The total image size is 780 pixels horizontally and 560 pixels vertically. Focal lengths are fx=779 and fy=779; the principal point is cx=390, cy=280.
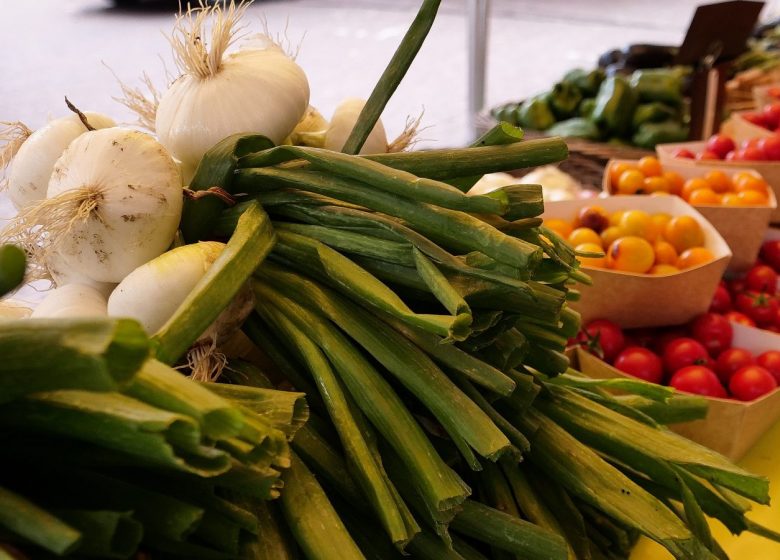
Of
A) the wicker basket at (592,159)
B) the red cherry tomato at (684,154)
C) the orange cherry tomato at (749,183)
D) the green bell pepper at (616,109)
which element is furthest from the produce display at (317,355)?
the green bell pepper at (616,109)

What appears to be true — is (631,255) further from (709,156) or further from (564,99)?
(564,99)

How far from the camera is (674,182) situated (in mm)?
2064

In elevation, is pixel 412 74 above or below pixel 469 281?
below

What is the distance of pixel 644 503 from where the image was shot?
2.88 ft

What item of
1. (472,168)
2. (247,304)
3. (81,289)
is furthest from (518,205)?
(81,289)

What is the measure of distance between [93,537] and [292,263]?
0.43 metres

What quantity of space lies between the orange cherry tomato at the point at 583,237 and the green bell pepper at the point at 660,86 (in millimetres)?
1427

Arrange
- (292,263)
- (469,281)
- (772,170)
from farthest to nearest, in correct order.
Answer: (772,170), (292,263), (469,281)

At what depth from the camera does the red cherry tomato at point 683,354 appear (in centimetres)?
149

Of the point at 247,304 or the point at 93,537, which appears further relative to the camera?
the point at 247,304

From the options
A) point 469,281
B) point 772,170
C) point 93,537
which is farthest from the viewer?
point 772,170

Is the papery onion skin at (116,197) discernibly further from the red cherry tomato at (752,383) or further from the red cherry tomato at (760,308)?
the red cherry tomato at (760,308)

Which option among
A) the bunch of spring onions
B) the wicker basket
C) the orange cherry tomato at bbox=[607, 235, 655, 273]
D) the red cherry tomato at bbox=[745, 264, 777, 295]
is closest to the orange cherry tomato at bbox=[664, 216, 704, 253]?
the orange cherry tomato at bbox=[607, 235, 655, 273]

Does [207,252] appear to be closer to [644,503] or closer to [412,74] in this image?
[644,503]
